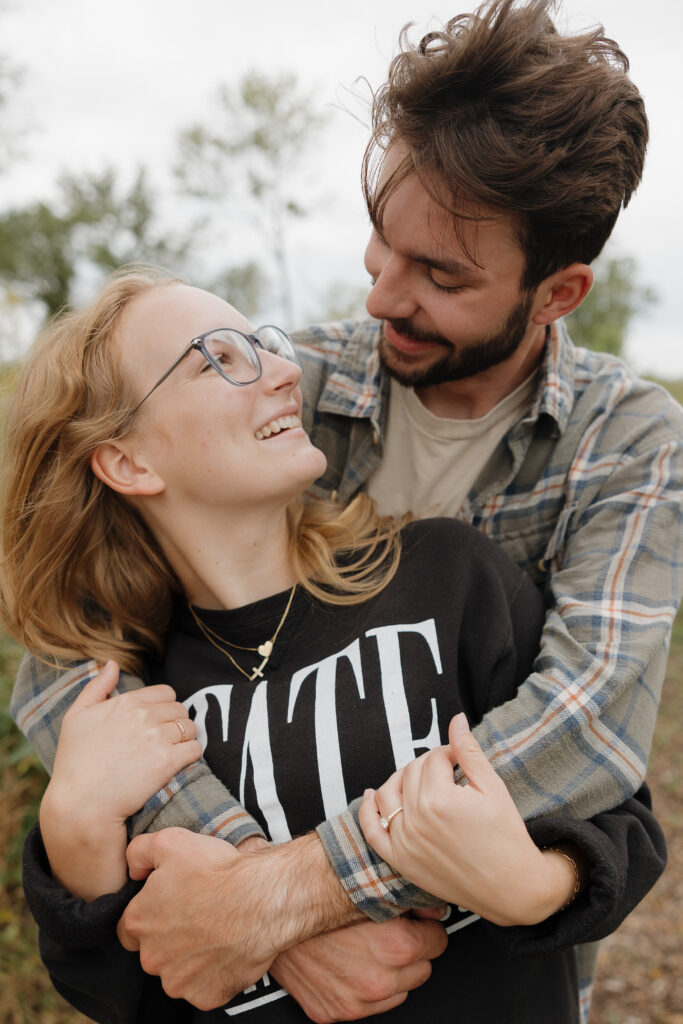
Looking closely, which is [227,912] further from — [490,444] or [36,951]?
[36,951]

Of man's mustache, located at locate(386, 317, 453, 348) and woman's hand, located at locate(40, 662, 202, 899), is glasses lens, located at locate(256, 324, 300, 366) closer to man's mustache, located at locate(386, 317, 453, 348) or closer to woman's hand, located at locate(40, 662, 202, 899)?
man's mustache, located at locate(386, 317, 453, 348)

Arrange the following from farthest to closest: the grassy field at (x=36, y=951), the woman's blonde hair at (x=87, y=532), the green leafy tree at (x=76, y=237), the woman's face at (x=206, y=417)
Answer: the green leafy tree at (x=76, y=237) → the grassy field at (x=36, y=951) → the woman's blonde hair at (x=87, y=532) → the woman's face at (x=206, y=417)

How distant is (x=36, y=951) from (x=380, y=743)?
2178 millimetres

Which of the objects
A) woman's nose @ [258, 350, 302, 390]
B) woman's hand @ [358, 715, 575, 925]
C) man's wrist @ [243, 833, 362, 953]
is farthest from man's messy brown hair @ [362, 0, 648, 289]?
man's wrist @ [243, 833, 362, 953]

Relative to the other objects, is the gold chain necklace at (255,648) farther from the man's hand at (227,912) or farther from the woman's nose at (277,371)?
the woman's nose at (277,371)

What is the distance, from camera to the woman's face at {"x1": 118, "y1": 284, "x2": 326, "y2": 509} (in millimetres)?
2002

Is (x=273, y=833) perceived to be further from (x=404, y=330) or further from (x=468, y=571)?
(x=404, y=330)

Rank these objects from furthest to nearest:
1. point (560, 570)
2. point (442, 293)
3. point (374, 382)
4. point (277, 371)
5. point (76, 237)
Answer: point (76, 237) → point (374, 382) → point (442, 293) → point (560, 570) → point (277, 371)

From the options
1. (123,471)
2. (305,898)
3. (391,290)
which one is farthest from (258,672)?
(391,290)

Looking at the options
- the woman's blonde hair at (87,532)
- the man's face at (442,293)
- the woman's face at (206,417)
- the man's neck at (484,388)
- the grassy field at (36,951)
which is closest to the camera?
the woman's face at (206,417)

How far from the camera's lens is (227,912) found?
164 cm

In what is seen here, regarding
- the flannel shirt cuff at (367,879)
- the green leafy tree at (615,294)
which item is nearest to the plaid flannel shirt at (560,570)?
the flannel shirt cuff at (367,879)

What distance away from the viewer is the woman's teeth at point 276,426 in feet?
6.77

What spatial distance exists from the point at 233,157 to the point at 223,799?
29264 millimetres
